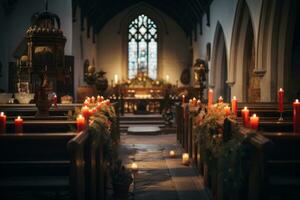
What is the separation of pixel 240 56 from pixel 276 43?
3080 mm

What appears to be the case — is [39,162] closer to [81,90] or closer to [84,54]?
[81,90]

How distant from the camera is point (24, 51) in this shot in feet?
43.7

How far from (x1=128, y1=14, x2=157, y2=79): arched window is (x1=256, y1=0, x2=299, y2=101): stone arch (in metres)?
12.2

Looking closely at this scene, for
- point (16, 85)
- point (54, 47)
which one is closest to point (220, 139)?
point (54, 47)

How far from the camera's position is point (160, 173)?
6.08m

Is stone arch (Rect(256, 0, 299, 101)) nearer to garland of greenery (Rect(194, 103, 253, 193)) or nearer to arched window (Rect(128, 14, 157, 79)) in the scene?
garland of greenery (Rect(194, 103, 253, 193))

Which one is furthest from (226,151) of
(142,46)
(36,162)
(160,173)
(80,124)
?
(142,46)

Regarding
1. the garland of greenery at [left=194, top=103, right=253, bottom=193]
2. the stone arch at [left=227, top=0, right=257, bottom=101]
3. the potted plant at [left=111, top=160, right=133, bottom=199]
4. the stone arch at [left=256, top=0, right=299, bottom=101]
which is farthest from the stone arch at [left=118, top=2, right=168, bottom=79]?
the garland of greenery at [left=194, top=103, right=253, bottom=193]

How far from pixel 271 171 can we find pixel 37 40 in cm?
431

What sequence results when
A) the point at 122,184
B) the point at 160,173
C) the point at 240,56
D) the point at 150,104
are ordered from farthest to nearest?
the point at 150,104 < the point at 240,56 < the point at 160,173 < the point at 122,184

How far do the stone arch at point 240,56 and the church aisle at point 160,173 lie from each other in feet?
11.1

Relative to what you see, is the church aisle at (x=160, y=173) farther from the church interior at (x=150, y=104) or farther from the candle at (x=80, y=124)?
the candle at (x=80, y=124)

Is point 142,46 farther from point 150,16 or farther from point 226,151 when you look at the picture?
point 226,151

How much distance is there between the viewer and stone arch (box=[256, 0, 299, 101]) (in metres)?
8.59
